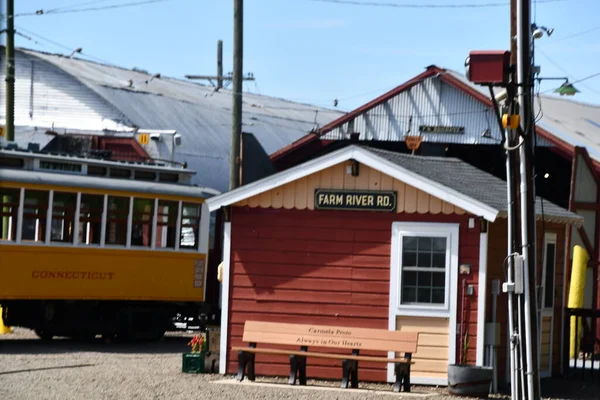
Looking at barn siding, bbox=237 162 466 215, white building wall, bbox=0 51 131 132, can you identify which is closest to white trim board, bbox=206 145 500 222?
barn siding, bbox=237 162 466 215

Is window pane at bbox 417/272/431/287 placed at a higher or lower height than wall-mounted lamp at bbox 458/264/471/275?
lower

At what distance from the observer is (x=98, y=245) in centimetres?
2044

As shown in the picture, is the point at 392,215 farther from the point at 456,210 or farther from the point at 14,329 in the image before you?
the point at 14,329

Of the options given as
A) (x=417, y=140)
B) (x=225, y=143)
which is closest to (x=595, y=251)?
(x=417, y=140)

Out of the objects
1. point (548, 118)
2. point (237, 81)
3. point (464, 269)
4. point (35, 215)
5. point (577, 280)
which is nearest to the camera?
point (464, 269)

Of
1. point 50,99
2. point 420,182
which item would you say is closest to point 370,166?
point 420,182

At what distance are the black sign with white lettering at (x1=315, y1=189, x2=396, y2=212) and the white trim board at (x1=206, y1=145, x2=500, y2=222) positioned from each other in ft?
1.01

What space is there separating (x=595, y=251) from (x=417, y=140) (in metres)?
6.44

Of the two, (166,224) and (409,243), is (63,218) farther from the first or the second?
(409,243)

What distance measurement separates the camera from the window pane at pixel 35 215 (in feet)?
64.4

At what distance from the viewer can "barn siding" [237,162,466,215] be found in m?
15.7

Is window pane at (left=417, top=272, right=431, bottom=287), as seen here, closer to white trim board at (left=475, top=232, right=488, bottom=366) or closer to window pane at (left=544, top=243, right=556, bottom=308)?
white trim board at (left=475, top=232, right=488, bottom=366)

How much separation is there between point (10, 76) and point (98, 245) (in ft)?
23.7

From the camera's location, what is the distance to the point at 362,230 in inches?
628
